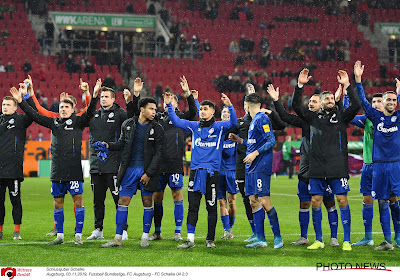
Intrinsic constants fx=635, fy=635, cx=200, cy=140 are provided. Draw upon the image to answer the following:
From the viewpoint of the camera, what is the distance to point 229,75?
119 ft

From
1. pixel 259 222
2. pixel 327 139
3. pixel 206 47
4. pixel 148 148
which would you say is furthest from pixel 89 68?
pixel 327 139

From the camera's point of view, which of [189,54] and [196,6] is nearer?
[189,54]

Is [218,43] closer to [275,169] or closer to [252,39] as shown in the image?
[252,39]

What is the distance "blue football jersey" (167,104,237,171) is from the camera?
857 centimetres

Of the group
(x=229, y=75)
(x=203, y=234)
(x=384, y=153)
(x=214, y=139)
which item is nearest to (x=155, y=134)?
(x=214, y=139)

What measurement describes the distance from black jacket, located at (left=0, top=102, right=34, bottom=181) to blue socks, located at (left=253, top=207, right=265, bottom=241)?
371 centimetres

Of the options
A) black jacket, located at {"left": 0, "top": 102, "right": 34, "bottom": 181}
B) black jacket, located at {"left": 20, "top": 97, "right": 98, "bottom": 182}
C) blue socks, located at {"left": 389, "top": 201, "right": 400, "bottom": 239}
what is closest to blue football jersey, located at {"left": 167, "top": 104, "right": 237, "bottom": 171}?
black jacket, located at {"left": 20, "top": 97, "right": 98, "bottom": 182}

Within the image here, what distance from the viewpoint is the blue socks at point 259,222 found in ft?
28.1

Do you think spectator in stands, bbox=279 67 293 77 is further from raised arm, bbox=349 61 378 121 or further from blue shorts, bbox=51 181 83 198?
blue shorts, bbox=51 181 83 198

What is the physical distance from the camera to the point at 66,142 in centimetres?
895

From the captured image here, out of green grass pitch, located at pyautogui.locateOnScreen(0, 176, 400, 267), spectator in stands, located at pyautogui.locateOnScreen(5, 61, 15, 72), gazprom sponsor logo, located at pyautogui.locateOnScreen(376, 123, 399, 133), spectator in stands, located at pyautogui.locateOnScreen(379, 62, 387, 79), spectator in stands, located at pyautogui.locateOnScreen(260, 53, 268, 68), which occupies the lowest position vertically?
green grass pitch, located at pyautogui.locateOnScreen(0, 176, 400, 267)

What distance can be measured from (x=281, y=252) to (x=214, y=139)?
178cm

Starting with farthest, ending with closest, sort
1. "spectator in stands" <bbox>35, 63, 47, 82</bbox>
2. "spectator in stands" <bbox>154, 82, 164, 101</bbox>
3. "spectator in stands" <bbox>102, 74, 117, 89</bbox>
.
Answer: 1. "spectator in stands" <bbox>35, 63, 47, 82</bbox>
2. "spectator in stands" <bbox>154, 82, 164, 101</bbox>
3. "spectator in stands" <bbox>102, 74, 117, 89</bbox>

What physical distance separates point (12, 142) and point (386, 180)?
18.2 feet
